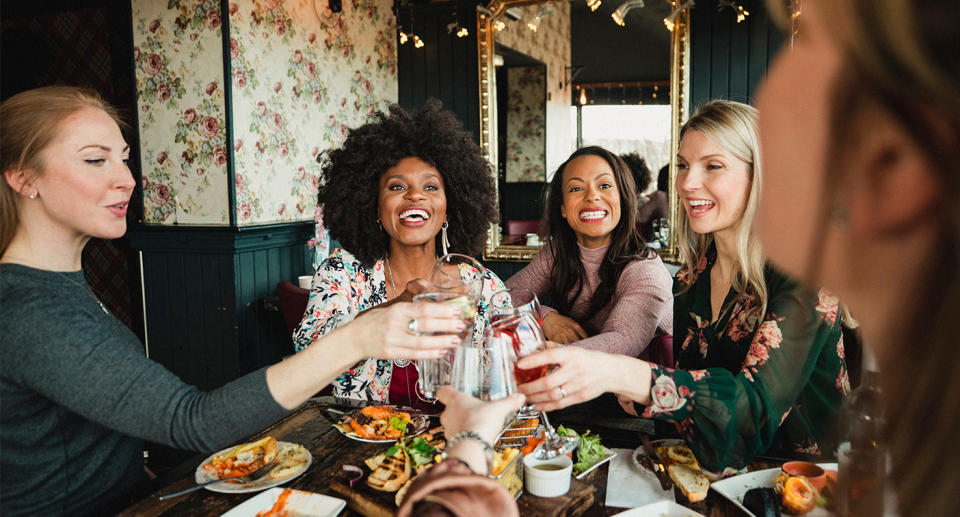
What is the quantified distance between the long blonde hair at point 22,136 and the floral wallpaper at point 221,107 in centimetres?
207

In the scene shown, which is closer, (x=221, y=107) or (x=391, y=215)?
(x=391, y=215)

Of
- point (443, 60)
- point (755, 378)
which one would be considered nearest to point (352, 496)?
point (755, 378)

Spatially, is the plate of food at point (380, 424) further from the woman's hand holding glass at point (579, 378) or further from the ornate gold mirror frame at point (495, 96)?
the ornate gold mirror frame at point (495, 96)

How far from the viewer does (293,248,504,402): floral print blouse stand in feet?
7.06

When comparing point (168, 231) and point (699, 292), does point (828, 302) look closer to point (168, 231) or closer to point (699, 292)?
point (699, 292)

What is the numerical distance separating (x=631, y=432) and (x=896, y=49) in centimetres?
133

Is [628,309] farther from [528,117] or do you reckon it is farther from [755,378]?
[528,117]

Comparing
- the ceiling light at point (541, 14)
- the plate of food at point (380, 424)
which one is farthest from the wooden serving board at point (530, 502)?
the ceiling light at point (541, 14)

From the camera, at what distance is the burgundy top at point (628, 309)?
7.73ft

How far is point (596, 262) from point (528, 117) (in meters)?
2.34

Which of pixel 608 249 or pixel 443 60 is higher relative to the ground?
pixel 443 60

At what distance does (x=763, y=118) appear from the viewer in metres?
0.47

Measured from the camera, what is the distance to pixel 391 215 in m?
2.44

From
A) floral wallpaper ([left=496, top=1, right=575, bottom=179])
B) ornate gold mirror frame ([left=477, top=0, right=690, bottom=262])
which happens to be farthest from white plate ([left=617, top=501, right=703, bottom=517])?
floral wallpaper ([left=496, top=1, right=575, bottom=179])
